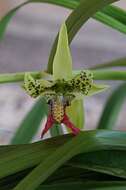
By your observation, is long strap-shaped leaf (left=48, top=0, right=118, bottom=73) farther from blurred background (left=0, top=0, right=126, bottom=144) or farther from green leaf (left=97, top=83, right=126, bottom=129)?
blurred background (left=0, top=0, right=126, bottom=144)

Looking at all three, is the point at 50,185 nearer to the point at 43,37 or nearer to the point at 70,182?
the point at 70,182

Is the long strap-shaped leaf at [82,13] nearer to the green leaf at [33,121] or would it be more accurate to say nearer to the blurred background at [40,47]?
the green leaf at [33,121]

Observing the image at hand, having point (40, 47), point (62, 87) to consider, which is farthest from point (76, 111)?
point (40, 47)

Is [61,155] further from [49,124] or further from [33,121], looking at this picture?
[33,121]

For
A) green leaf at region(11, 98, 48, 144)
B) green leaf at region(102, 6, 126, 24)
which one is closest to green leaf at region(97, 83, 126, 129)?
green leaf at region(11, 98, 48, 144)

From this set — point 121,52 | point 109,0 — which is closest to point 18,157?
point 109,0

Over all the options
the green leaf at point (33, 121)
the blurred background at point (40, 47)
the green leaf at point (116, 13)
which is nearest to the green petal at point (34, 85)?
the green leaf at point (116, 13)

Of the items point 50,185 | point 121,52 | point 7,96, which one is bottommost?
point 50,185
